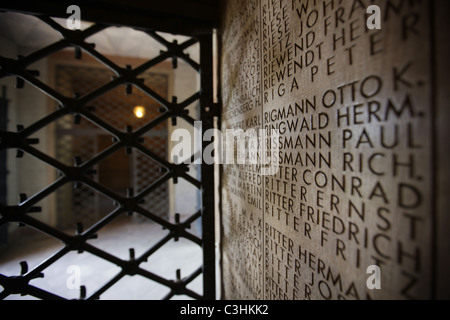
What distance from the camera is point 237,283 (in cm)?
103

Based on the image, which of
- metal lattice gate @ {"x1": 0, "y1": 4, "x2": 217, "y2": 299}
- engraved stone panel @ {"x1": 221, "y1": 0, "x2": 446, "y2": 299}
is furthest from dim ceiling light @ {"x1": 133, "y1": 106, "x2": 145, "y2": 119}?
engraved stone panel @ {"x1": 221, "y1": 0, "x2": 446, "y2": 299}

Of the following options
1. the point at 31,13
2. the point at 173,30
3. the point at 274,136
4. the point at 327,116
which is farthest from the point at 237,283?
the point at 31,13

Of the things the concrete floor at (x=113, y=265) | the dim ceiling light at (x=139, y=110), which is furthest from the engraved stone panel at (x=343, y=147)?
the concrete floor at (x=113, y=265)

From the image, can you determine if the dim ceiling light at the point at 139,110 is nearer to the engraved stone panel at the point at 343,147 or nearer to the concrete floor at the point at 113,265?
the engraved stone panel at the point at 343,147

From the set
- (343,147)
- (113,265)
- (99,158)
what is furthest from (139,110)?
(113,265)

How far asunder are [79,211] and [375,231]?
16.4ft

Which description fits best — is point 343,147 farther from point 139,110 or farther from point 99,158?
point 139,110

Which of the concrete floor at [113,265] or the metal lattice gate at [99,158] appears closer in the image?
the metal lattice gate at [99,158]

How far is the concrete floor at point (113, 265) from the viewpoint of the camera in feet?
6.79

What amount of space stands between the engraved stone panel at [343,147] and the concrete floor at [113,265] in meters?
1.72

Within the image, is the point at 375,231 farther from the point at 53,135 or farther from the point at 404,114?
the point at 53,135

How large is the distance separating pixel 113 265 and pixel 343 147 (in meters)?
3.05

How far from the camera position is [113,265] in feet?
8.58

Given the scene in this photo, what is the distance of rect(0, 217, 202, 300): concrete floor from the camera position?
6.79ft
